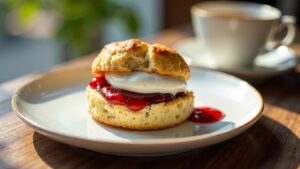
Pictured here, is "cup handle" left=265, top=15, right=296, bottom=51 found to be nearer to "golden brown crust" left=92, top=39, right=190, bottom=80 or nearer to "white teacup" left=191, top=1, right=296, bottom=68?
"white teacup" left=191, top=1, right=296, bottom=68

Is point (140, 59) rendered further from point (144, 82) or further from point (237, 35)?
point (237, 35)

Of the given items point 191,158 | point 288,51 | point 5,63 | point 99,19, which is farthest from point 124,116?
point 5,63

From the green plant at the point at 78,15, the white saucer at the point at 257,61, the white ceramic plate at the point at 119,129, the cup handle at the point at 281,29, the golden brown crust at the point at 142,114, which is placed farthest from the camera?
the green plant at the point at 78,15

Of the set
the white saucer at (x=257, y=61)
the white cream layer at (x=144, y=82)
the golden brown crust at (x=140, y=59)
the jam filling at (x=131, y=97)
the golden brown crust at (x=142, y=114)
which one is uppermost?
the golden brown crust at (x=140, y=59)

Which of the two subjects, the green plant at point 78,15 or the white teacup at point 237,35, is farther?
the green plant at point 78,15

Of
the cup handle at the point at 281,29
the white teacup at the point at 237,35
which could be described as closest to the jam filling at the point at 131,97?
the white teacup at the point at 237,35

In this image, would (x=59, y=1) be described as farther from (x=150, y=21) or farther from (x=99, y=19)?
(x=150, y=21)

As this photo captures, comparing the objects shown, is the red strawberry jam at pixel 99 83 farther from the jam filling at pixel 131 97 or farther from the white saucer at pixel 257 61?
the white saucer at pixel 257 61
